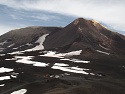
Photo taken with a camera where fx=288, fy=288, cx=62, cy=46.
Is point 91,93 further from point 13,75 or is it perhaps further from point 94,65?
point 94,65

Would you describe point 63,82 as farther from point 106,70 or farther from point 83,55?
point 83,55

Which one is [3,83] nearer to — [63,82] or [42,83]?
[42,83]

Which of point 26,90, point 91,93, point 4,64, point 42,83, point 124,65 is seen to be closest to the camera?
point 91,93

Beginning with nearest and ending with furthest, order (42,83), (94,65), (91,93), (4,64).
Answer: (91,93)
(42,83)
(4,64)
(94,65)

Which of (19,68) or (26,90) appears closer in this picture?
(26,90)

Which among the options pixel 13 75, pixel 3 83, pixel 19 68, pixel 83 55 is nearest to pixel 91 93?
pixel 3 83

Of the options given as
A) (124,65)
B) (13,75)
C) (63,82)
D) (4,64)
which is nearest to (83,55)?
(124,65)

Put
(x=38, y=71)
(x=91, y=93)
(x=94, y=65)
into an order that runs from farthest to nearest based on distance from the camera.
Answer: (x=94, y=65) → (x=38, y=71) → (x=91, y=93)

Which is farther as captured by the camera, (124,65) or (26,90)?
(124,65)

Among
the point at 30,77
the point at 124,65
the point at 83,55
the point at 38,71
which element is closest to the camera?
the point at 30,77
